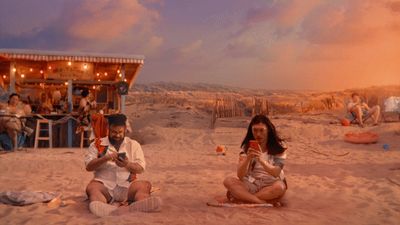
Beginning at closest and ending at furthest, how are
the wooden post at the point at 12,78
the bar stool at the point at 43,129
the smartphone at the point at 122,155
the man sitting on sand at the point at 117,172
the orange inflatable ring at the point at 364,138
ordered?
the man sitting on sand at the point at 117,172 → the smartphone at the point at 122,155 → the orange inflatable ring at the point at 364,138 → the bar stool at the point at 43,129 → the wooden post at the point at 12,78

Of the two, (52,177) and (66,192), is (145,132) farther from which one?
(66,192)

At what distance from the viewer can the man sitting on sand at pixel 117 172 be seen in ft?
15.8

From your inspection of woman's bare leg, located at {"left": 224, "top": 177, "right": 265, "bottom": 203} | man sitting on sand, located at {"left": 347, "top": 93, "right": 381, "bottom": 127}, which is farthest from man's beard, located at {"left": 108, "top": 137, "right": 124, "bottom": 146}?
man sitting on sand, located at {"left": 347, "top": 93, "right": 381, "bottom": 127}

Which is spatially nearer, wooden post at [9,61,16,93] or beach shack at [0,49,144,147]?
beach shack at [0,49,144,147]

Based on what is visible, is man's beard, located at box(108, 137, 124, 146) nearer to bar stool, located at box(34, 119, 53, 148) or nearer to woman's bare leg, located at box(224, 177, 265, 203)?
woman's bare leg, located at box(224, 177, 265, 203)

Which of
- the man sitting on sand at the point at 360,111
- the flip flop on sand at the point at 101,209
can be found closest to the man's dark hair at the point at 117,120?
the flip flop on sand at the point at 101,209

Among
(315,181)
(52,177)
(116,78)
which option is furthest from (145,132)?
(315,181)

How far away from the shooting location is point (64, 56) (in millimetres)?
14461

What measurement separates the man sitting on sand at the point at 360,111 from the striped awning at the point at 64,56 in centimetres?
764

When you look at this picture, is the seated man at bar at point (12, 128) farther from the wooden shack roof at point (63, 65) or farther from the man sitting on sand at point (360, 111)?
the man sitting on sand at point (360, 111)

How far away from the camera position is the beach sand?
15.4ft

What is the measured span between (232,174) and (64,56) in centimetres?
867

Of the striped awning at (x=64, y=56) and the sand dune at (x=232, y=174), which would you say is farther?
the striped awning at (x=64, y=56)

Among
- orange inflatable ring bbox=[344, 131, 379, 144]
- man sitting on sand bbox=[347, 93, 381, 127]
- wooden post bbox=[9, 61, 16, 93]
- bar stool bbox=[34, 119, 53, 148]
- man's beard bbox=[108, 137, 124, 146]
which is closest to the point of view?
man's beard bbox=[108, 137, 124, 146]
